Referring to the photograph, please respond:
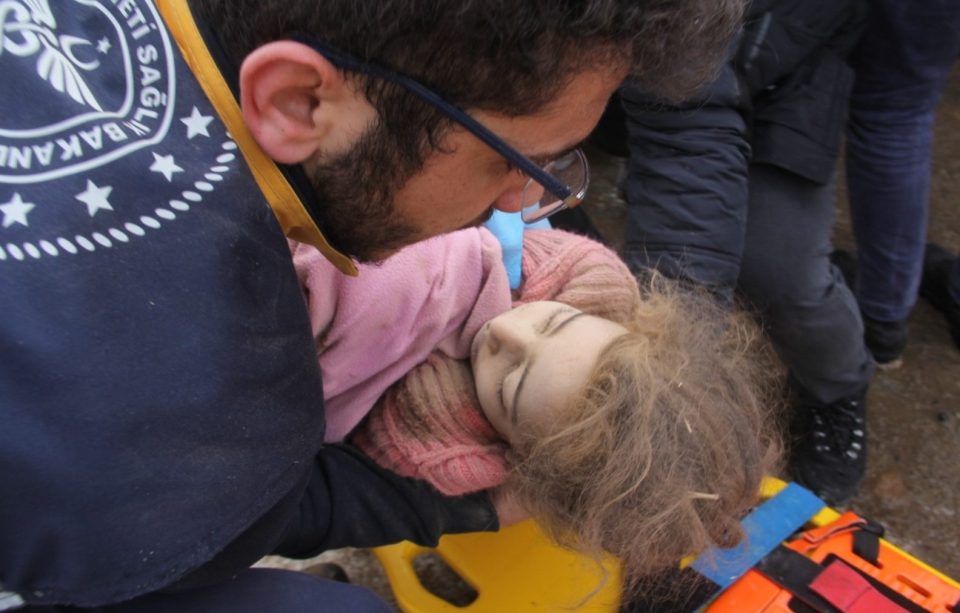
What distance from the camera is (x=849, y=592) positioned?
5.08ft

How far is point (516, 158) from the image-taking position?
103cm

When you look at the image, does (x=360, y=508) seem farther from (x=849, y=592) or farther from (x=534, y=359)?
(x=849, y=592)

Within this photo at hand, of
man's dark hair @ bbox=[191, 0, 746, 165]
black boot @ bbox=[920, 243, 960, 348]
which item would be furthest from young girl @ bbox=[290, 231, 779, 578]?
black boot @ bbox=[920, 243, 960, 348]

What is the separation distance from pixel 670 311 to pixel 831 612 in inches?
23.0

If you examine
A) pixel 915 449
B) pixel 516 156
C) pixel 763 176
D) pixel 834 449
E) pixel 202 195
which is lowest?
pixel 915 449

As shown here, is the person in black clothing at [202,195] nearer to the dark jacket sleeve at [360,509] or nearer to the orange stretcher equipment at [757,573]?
the dark jacket sleeve at [360,509]

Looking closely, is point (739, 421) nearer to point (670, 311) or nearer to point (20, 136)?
point (670, 311)

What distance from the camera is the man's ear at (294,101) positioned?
2.95ft

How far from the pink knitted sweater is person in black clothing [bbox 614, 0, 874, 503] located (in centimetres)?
25

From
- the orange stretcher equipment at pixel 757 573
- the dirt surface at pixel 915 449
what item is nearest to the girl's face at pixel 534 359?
the orange stretcher equipment at pixel 757 573

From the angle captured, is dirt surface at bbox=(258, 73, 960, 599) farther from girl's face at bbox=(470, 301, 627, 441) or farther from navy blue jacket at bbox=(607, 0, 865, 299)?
navy blue jacket at bbox=(607, 0, 865, 299)

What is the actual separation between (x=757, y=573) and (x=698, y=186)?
735mm

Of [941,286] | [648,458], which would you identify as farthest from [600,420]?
[941,286]

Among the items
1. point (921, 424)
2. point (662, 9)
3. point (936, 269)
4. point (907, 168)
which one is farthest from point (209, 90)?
point (936, 269)
